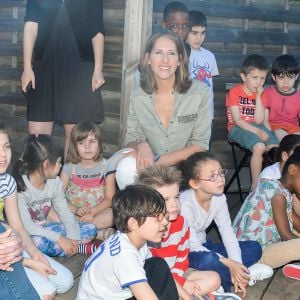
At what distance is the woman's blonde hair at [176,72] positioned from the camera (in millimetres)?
4023

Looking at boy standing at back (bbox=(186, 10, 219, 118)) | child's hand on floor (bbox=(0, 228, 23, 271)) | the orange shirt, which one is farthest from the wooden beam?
child's hand on floor (bbox=(0, 228, 23, 271))

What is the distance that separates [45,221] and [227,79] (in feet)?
10.5

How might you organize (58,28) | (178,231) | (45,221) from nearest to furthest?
(178,231)
(45,221)
(58,28)

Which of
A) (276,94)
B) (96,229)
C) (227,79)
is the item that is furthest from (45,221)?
(227,79)

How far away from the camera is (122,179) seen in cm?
400

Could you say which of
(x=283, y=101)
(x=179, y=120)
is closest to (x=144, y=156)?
(x=179, y=120)

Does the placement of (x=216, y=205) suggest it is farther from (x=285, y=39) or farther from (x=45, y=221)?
(x=285, y=39)

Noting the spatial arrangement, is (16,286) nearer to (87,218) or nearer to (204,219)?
(204,219)

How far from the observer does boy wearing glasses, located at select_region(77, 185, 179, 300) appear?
104 inches

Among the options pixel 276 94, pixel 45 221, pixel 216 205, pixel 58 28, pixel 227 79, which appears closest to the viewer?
pixel 216 205

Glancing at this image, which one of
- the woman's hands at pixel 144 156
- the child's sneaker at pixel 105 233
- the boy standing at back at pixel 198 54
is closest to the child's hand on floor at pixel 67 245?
the child's sneaker at pixel 105 233

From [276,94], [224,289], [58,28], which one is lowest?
[224,289]

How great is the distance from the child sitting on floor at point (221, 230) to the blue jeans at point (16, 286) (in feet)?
4.17

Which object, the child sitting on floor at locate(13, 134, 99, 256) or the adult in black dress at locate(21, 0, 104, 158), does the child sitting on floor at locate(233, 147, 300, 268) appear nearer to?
the child sitting on floor at locate(13, 134, 99, 256)
